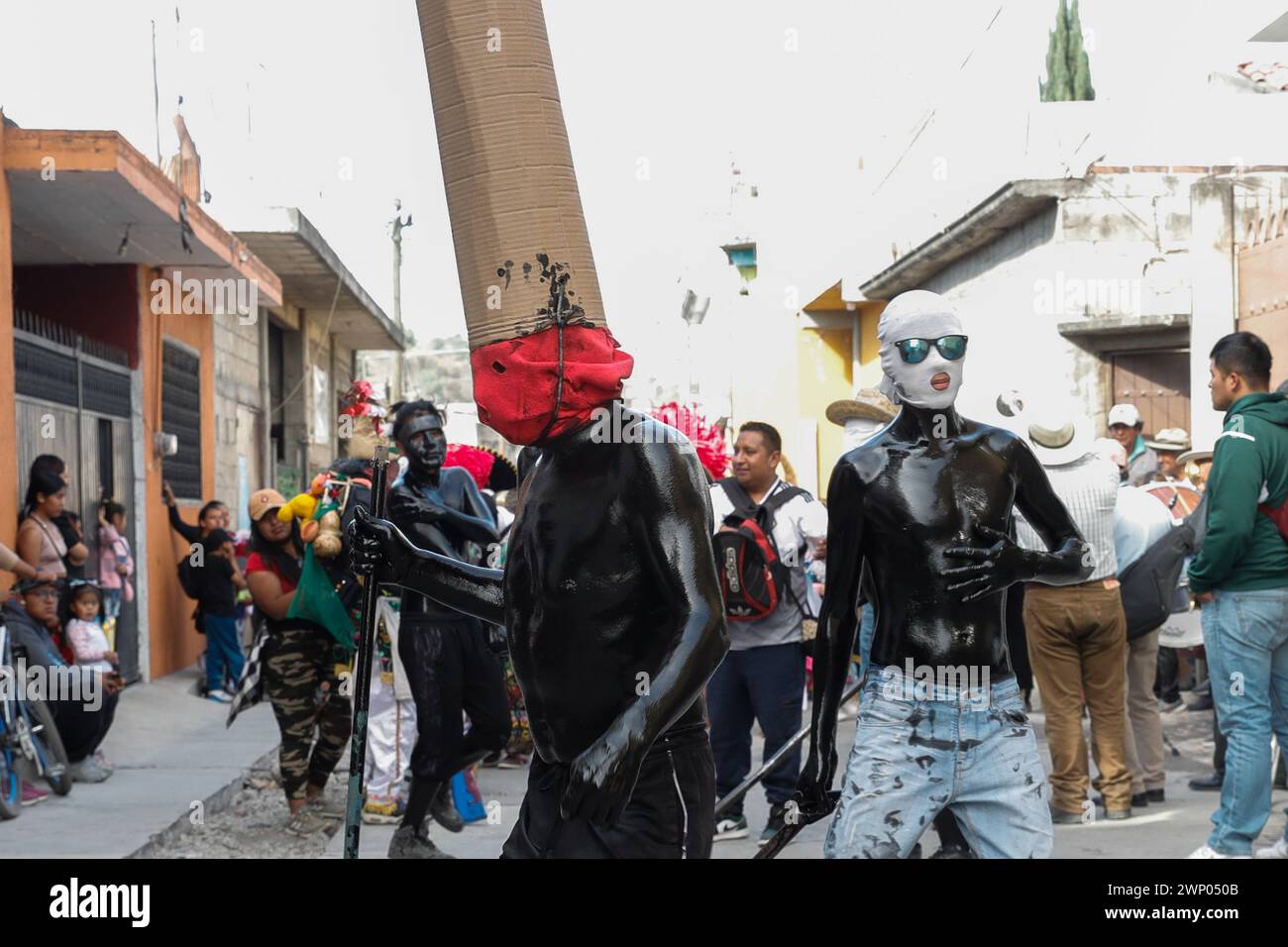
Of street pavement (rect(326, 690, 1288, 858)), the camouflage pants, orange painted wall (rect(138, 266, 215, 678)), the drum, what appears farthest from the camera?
orange painted wall (rect(138, 266, 215, 678))

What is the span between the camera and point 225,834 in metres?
7.78

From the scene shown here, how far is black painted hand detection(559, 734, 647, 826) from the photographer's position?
8.95 ft

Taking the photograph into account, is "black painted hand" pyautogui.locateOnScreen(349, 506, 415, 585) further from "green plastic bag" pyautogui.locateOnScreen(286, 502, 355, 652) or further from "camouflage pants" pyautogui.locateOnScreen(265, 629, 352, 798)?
"camouflage pants" pyautogui.locateOnScreen(265, 629, 352, 798)

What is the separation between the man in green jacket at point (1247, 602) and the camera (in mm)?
6055

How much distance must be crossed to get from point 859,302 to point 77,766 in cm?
1827

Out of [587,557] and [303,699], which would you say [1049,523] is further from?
[303,699]

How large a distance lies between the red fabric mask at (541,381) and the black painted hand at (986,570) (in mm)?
1254

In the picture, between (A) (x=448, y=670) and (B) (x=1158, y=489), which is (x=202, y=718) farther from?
(B) (x=1158, y=489)

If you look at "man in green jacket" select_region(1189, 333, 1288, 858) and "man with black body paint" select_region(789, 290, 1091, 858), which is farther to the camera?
"man in green jacket" select_region(1189, 333, 1288, 858)

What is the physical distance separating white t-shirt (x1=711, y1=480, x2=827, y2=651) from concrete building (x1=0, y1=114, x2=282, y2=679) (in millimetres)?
4541

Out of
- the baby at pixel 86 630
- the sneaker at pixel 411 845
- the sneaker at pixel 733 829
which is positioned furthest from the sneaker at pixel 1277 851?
the baby at pixel 86 630

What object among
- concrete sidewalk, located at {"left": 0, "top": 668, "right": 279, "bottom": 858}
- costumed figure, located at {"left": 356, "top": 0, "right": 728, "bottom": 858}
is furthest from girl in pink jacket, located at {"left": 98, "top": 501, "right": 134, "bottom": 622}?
costumed figure, located at {"left": 356, "top": 0, "right": 728, "bottom": 858}

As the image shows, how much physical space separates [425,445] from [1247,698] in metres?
3.63
